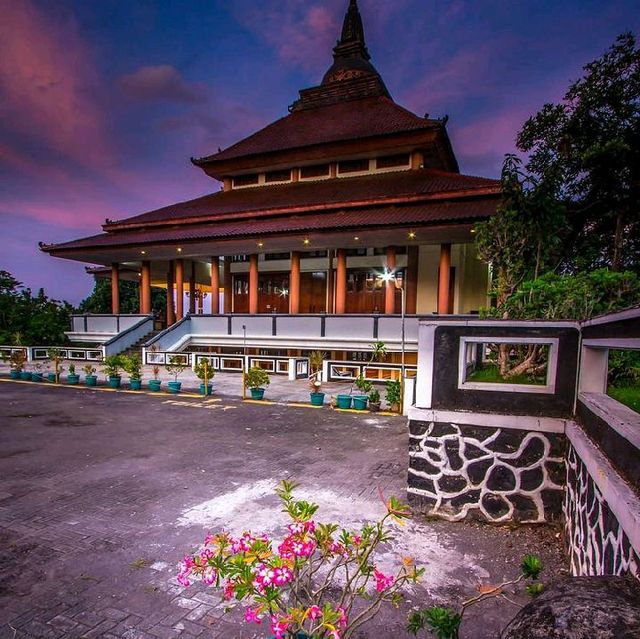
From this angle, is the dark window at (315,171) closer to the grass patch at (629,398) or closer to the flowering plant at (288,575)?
the grass patch at (629,398)

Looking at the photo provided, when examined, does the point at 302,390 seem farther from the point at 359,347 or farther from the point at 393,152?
the point at 393,152

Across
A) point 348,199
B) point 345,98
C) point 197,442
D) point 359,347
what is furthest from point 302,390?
point 345,98

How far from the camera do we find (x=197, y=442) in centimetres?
791

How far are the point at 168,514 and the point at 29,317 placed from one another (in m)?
25.1

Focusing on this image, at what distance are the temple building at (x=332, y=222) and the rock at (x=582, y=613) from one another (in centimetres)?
1397

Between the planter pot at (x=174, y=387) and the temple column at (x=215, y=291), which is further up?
the temple column at (x=215, y=291)

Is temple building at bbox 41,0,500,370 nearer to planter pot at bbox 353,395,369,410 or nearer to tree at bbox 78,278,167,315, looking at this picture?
planter pot at bbox 353,395,369,410

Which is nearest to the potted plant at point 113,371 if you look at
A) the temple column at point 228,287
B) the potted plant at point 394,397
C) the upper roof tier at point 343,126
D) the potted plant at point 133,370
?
the potted plant at point 133,370

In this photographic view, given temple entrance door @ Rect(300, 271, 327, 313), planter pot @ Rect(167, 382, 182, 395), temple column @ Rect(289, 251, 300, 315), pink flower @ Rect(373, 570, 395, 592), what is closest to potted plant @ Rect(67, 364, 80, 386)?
planter pot @ Rect(167, 382, 182, 395)

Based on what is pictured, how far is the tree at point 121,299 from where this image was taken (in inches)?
1455

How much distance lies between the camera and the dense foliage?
22.8 m

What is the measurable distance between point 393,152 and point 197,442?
60.1ft

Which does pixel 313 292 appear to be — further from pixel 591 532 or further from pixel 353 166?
pixel 591 532

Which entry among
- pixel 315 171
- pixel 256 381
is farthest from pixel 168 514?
pixel 315 171
